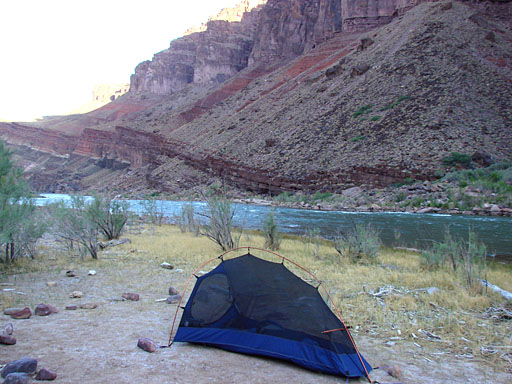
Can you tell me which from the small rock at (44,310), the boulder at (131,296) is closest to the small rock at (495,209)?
the boulder at (131,296)

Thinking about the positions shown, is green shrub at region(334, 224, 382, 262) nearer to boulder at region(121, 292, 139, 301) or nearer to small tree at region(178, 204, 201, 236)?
boulder at region(121, 292, 139, 301)

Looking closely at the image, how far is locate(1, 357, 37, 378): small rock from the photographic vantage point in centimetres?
323

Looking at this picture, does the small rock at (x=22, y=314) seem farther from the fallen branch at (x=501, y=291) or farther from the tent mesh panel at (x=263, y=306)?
the fallen branch at (x=501, y=291)

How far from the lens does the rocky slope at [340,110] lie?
27.2 metres

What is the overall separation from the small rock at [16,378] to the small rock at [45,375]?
12cm

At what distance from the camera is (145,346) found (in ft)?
13.3

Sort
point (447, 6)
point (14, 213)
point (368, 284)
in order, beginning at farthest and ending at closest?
point (447, 6) < point (368, 284) < point (14, 213)

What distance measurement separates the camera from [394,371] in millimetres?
3793

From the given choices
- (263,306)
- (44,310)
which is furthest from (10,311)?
(263,306)

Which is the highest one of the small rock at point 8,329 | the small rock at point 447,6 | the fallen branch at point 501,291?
the small rock at point 447,6

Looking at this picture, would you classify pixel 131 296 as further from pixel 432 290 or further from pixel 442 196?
pixel 442 196

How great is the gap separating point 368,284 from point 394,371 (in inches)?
133

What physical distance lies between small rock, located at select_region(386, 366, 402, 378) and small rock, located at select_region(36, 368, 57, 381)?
9.99 feet

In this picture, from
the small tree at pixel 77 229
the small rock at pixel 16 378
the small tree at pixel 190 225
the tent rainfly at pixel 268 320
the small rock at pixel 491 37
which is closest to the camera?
the small rock at pixel 16 378
